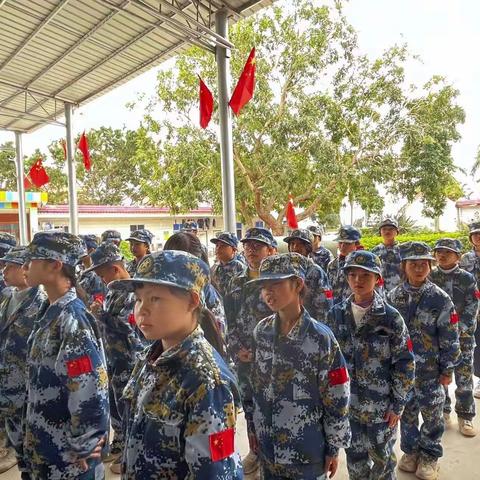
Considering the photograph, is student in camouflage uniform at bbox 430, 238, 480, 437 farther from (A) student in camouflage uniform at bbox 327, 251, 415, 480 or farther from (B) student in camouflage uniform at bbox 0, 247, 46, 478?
(B) student in camouflage uniform at bbox 0, 247, 46, 478

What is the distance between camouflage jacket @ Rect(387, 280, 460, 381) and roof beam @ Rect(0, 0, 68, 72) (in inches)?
269

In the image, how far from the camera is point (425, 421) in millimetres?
2910

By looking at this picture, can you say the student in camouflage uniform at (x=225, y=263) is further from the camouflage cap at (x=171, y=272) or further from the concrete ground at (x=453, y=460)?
the camouflage cap at (x=171, y=272)

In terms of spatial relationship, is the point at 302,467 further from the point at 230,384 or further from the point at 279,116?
the point at 279,116

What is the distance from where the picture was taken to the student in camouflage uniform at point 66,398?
175 centimetres

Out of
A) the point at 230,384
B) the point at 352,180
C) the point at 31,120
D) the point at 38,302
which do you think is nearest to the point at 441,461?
the point at 230,384

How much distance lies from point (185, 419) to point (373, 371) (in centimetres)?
153

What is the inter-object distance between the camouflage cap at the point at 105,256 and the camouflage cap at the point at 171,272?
1608mm

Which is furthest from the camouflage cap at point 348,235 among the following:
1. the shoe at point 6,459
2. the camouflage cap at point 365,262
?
the shoe at point 6,459

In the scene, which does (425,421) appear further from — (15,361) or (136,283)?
(15,361)

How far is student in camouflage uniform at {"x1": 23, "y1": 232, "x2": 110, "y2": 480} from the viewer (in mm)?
1751

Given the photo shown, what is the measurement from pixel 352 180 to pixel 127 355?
964 cm

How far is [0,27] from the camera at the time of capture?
764 cm

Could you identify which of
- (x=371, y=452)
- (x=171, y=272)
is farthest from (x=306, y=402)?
(x=171, y=272)
